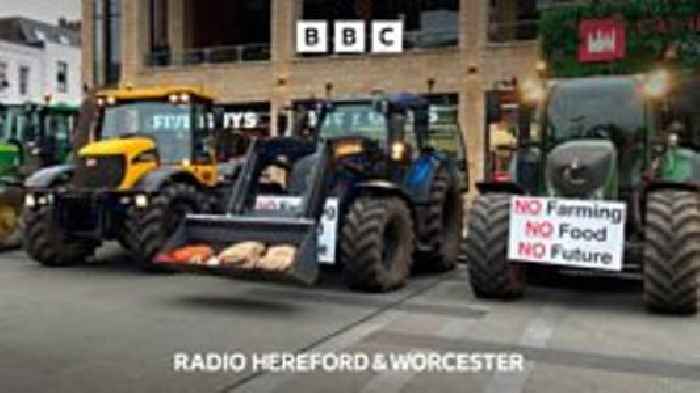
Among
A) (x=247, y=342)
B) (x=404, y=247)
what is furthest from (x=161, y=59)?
(x=247, y=342)

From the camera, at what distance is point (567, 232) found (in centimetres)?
944

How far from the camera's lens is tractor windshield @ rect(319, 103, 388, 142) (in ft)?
38.1

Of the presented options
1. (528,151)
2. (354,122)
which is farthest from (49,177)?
(528,151)

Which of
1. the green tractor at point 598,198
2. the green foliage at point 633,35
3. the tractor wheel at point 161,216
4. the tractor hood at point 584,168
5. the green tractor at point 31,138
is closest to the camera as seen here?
the green tractor at point 598,198

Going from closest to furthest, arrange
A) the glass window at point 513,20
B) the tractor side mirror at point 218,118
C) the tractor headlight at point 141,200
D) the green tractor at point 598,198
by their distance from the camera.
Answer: the green tractor at point 598,198 < the tractor headlight at point 141,200 < the tractor side mirror at point 218,118 < the glass window at point 513,20

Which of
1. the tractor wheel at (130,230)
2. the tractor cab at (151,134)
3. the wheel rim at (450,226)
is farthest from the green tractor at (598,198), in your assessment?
the tractor cab at (151,134)

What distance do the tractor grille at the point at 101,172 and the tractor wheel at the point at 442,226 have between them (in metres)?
4.17

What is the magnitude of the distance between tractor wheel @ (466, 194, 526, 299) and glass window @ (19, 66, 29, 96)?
4513 centimetres

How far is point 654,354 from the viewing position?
7.52 metres

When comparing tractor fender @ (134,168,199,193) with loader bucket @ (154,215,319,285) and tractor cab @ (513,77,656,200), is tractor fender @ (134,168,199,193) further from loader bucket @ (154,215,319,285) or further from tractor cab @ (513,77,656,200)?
tractor cab @ (513,77,656,200)

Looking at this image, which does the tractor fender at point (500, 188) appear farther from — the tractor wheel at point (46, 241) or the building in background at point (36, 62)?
the building in background at point (36, 62)

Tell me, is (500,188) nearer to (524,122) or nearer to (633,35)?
(524,122)

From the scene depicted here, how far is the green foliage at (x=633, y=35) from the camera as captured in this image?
20.9 m

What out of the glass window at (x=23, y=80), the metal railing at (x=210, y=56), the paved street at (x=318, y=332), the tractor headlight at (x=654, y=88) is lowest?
the paved street at (x=318, y=332)
